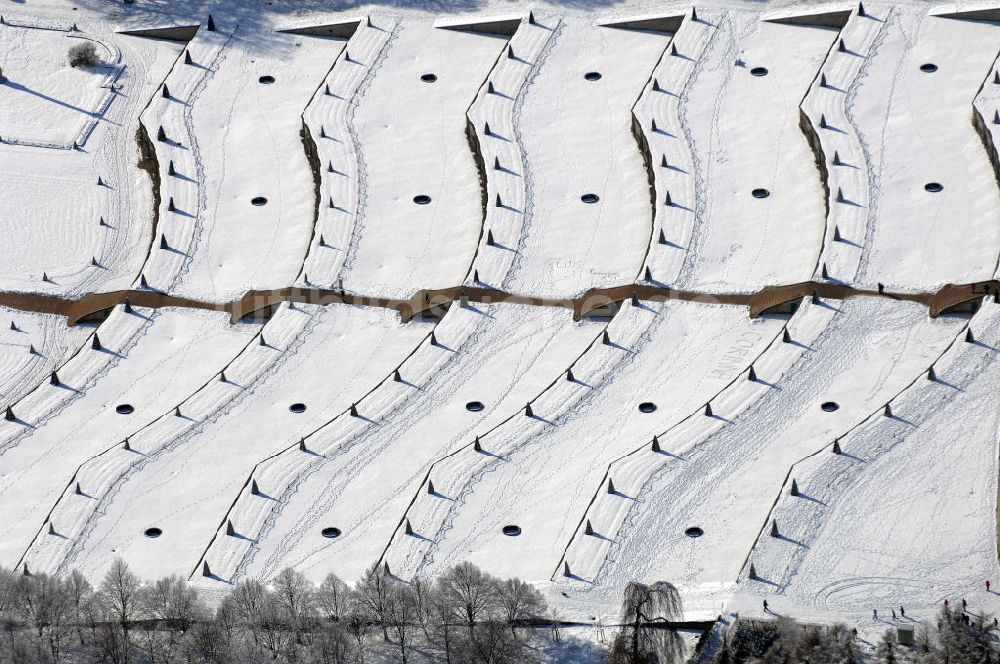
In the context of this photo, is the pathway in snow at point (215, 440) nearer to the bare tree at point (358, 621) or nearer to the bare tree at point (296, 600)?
the bare tree at point (296, 600)

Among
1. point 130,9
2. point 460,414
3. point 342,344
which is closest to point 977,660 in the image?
point 460,414

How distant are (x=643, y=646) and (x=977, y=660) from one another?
11831 millimetres

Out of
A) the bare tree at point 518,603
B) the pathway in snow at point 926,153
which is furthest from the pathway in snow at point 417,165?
the bare tree at point 518,603

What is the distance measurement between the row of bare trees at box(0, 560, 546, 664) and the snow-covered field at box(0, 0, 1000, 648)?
340 cm

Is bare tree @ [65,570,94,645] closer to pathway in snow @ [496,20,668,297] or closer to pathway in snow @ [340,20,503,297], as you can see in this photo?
pathway in snow @ [340,20,503,297]

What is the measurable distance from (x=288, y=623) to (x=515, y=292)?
26.7 m

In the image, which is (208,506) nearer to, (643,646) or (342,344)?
(342,344)

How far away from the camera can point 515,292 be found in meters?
132

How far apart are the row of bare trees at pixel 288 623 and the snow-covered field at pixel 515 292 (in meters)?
3.40

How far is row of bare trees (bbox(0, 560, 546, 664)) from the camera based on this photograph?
4281 inches

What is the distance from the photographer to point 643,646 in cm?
10738

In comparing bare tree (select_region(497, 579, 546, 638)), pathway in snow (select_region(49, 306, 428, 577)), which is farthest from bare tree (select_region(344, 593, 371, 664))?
pathway in snow (select_region(49, 306, 428, 577))

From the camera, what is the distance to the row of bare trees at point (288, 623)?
109 meters

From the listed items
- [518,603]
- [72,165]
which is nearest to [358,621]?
[518,603]
